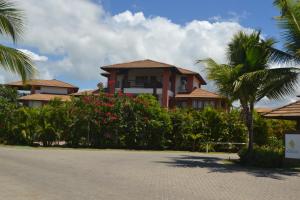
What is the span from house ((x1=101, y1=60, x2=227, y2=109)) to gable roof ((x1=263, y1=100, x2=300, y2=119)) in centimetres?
2737

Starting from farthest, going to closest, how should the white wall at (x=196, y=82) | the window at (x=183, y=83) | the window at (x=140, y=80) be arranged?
1. the white wall at (x=196, y=82)
2. the window at (x=183, y=83)
3. the window at (x=140, y=80)

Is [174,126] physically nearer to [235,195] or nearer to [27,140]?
[27,140]

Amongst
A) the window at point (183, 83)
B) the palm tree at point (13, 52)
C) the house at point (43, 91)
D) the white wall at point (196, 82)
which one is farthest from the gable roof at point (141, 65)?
the palm tree at point (13, 52)

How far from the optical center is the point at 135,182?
13.5 meters

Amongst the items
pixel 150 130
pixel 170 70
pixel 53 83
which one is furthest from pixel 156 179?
pixel 53 83

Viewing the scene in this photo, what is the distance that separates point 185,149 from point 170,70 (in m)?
20.3

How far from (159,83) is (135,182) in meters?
38.1

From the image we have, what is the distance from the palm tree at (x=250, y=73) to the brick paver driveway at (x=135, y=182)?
12.0 ft

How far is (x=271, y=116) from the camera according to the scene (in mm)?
22062

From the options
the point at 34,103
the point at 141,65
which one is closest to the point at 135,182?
the point at 141,65

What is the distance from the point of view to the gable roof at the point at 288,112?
21375 mm

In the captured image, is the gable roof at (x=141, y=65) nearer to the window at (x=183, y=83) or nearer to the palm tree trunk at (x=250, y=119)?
A: the window at (x=183, y=83)

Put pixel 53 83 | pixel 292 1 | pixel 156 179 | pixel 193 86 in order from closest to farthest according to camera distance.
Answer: pixel 156 179
pixel 292 1
pixel 193 86
pixel 53 83

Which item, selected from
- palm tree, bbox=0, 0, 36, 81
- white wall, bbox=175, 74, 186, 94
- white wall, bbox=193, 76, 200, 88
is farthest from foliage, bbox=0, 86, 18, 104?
palm tree, bbox=0, 0, 36, 81
